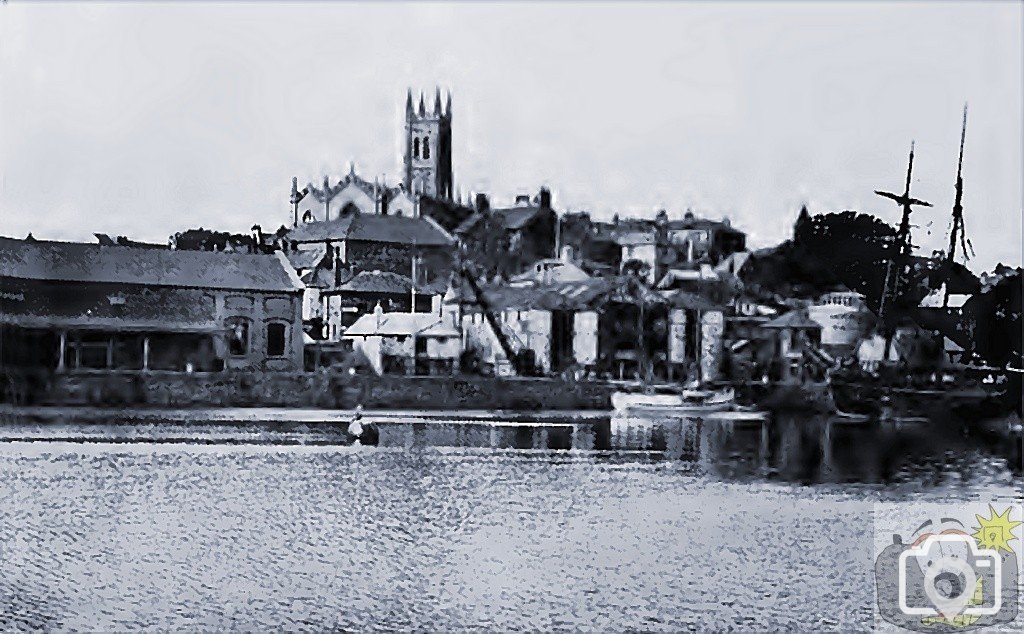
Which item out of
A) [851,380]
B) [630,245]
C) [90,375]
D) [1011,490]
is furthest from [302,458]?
[1011,490]

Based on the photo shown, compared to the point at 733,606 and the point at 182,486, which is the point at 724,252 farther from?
the point at 182,486

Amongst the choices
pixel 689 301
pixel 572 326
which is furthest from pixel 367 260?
pixel 689 301

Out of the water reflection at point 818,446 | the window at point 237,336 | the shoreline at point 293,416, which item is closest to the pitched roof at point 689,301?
the water reflection at point 818,446

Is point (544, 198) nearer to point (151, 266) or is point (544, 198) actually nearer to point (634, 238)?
point (634, 238)

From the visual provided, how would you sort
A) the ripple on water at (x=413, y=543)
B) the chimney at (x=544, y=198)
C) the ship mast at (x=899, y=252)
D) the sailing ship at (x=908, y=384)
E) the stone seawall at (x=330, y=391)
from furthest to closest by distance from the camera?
the sailing ship at (x=908, y=384) → the stone seawall at (x=330, y=391) → the ship mast at (x=899, y=252) → the chimney at (x=544, y=198) → the ripple on water at (x=413, y=543)

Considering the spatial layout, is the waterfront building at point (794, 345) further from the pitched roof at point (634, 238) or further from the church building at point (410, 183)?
the church building at point (410, 183)

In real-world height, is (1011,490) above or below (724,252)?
below
